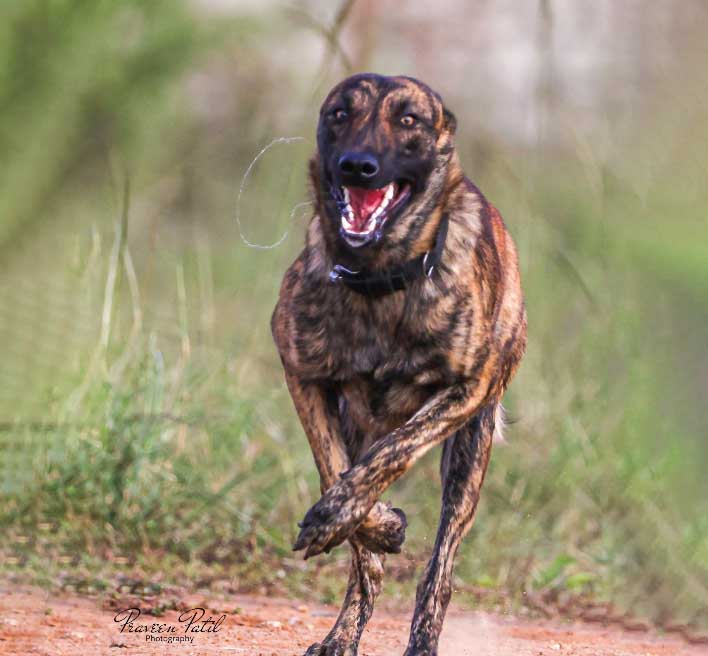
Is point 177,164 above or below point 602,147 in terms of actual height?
below

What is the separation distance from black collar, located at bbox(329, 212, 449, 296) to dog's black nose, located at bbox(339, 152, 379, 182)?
321 mm

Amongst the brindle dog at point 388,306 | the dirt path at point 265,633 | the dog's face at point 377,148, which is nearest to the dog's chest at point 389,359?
the brindle dog at point 388,306

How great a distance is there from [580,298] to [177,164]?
2130mm

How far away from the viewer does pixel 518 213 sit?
593 centimetres

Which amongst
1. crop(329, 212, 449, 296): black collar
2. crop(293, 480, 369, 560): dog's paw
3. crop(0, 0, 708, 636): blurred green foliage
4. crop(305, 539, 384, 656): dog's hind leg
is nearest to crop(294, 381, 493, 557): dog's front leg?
crop(293, 480, 369, 560): dog's paw

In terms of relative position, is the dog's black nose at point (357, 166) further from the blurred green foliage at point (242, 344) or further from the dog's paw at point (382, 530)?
the blurred green foliage at point (242, 344)

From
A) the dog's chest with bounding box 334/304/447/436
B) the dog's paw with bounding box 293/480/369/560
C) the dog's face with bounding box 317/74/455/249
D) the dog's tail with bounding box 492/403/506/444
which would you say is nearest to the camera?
the dog's paw with bounding box 293/480/369/560

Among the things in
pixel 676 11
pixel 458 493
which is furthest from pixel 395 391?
pixel 676 11

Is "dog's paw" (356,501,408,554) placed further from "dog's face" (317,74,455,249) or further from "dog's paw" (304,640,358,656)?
"dog's face" (317,74,455,249)

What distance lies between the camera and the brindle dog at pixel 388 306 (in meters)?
3.51

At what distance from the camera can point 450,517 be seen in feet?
12.9

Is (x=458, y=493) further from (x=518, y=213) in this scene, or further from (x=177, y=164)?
(x=177, y=164)

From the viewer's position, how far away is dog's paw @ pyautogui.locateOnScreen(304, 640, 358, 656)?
372cm

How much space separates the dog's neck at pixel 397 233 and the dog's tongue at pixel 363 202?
8 centimetres
